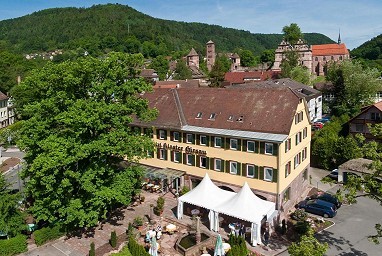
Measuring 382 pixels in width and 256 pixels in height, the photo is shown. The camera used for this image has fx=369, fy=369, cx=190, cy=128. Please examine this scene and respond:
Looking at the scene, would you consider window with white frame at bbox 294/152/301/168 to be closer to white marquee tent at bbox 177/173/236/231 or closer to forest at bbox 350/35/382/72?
white marquee tent at bbox 177/173/236/231

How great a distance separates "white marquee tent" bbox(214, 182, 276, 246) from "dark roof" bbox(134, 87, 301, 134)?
6142mm

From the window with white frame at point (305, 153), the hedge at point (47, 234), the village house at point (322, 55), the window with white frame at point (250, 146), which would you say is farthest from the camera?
the village house at point (322, 55)

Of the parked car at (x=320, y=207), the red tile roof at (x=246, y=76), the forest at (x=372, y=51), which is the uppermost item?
the forest at (x=372, y=51)

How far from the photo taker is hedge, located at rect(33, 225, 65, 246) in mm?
27344

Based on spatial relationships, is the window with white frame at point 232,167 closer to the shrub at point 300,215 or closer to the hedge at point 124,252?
the shrub at point 300,215

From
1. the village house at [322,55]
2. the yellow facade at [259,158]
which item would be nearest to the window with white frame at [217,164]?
the yellow facade at [259,158]

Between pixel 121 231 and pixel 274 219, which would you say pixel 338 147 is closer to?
pixel 274 219

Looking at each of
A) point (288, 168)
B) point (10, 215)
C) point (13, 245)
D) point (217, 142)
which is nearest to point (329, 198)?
point (288, 168)

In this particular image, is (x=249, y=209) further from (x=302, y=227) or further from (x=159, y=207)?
(x=159, y=207)

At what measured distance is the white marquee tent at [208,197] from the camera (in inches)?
1141

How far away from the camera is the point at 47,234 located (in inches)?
1090

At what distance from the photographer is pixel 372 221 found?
102 ft

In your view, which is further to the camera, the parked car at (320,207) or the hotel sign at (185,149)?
the hotel sign at (185,149)

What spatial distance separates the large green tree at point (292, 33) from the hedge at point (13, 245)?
109 metres
